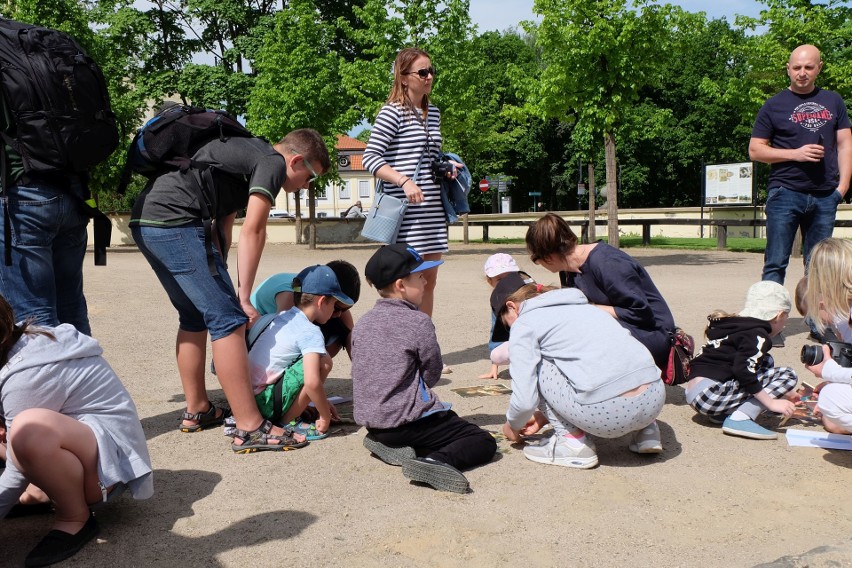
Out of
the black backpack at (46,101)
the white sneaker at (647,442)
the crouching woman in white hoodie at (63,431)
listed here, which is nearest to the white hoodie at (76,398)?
the crouching woman in white hoodie at (63,431)

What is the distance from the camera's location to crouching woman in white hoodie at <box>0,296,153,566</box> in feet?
9.21

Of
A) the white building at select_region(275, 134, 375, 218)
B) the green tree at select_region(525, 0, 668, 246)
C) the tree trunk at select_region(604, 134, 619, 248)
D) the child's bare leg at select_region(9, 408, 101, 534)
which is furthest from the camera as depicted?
the white building at select_region(275, 134, 375, 218)

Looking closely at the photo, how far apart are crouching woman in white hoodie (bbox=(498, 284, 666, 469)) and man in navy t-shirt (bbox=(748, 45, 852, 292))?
3.53 metres

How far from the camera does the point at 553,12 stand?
55.6 feet

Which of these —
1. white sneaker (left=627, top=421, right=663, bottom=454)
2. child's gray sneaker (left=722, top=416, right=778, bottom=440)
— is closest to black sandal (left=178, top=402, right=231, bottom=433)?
white sneaker (left=627, top=421, right=663, bottom=454)

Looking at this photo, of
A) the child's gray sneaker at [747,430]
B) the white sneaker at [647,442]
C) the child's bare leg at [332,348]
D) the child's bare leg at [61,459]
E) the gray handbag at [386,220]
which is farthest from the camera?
the gray handbag at [386,220]

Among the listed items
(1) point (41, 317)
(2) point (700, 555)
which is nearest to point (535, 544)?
(2) point (700, 555)

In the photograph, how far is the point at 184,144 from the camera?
13.8 ft

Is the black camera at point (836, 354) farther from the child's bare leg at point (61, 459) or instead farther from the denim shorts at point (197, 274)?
the child's bare leg at point (61, 459)

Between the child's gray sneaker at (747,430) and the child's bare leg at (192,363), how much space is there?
2.76m

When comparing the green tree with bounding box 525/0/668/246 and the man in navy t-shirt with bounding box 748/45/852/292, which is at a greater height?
the green tree with bounding box 525/0/668/246

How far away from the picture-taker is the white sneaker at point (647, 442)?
3961mm

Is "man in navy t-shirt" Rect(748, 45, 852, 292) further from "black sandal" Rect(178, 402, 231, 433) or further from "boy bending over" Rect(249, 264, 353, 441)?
"black sandal" Rect(178, 402, 231, 433)

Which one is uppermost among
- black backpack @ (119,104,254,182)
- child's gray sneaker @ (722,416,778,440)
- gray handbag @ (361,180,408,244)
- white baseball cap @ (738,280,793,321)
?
black backpack @ (119,104,254,182)
